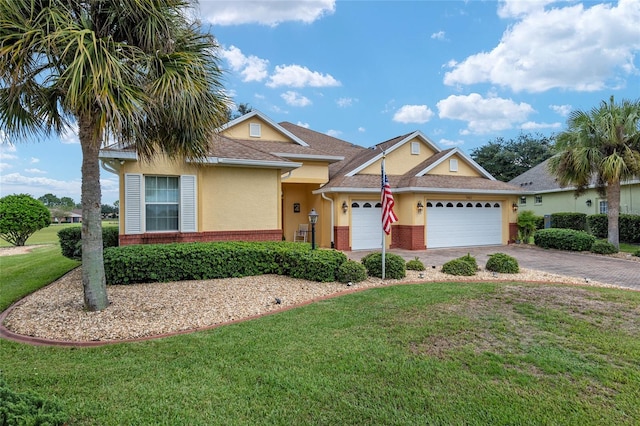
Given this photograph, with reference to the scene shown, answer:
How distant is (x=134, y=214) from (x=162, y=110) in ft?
16.9

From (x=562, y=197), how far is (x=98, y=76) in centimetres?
2767

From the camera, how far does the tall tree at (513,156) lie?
36875 millimetres

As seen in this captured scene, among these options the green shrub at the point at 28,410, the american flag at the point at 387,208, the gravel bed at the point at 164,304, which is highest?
the american flag at the point at 387,208

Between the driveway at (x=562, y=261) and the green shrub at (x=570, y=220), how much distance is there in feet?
23.6

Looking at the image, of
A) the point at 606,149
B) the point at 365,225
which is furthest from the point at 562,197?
the point at 365,225

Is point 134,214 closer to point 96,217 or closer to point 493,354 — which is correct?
point 96,217

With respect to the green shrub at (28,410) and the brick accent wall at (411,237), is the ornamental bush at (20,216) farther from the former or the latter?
the green shrub at (28,410)

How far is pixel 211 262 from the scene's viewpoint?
8.63m

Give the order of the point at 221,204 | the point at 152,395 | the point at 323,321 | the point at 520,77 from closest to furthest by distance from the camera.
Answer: the point at 152,395, the point at 323,321, the point at 221,204, the point at 520,77

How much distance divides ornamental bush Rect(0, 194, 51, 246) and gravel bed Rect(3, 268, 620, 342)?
42.4 ft

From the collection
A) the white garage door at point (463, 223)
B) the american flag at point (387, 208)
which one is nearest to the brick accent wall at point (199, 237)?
the american flag at point (387, 208)

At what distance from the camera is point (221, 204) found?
10969 millimetres

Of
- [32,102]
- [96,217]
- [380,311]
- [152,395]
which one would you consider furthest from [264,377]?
[32,102]

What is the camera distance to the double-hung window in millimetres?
10109
